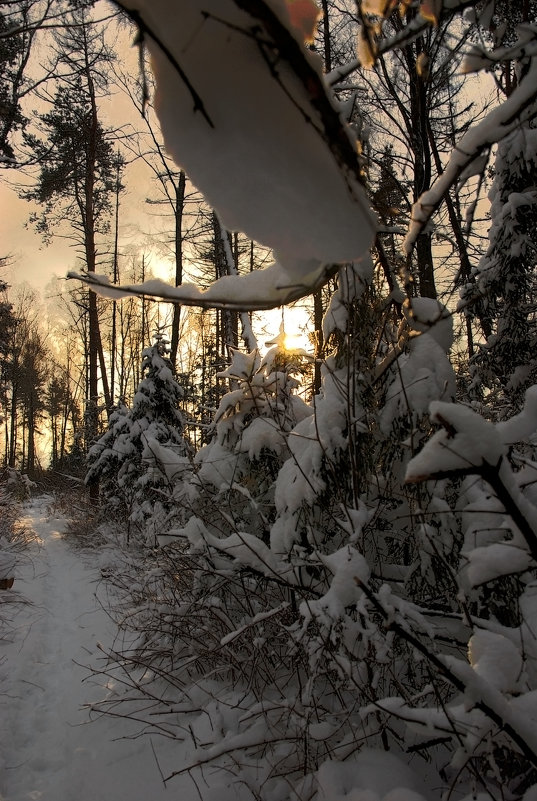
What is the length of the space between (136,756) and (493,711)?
2672 mm

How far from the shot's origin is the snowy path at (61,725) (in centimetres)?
270

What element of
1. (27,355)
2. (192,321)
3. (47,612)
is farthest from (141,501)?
(27,355)

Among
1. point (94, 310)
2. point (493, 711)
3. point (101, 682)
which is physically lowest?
point (101, 682)

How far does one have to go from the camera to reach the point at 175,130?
730 millimetres

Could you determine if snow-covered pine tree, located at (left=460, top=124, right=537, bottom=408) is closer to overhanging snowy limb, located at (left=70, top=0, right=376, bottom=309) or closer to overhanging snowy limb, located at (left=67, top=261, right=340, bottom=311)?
overhanging snowy limb, located at (left=67, top=261, right=340, bottom=311)

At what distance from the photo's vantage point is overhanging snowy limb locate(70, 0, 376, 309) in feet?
2.24

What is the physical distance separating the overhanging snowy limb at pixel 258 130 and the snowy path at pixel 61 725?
115 inches

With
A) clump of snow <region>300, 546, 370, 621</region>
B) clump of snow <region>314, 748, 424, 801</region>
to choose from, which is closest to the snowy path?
clump of snow <region>314, 748, 424, 801</region>

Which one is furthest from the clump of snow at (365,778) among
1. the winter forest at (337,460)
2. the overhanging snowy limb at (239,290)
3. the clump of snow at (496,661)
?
the overhanging snowy limb at (239,290)

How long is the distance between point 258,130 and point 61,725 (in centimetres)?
421

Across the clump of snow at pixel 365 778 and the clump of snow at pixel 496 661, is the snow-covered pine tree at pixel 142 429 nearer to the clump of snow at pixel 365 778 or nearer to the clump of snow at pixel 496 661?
the clump of snow at pixel 365 778

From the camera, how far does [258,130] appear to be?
28.2 inches

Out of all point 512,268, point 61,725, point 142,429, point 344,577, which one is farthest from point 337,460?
point 142,429

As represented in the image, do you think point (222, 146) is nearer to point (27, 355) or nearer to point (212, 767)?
point (212, 767)
